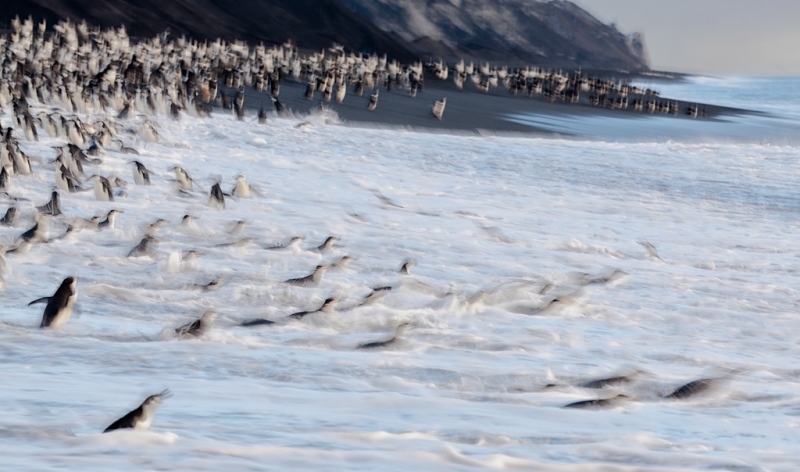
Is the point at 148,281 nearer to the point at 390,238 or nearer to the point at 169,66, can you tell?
the point at 390,238

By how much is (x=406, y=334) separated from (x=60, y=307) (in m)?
1.22

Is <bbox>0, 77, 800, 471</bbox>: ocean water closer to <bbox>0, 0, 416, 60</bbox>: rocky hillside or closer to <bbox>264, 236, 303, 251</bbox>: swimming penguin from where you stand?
<bbox>264, 236, 303, 251</bbox>: swimming penguin

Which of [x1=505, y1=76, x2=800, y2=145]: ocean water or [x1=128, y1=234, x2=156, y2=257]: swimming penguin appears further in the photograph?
[x1=505, y1=76, x2=800, y2=145]: ocean water

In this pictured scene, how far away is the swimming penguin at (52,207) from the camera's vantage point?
5.47m

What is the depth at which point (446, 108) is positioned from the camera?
17.2m

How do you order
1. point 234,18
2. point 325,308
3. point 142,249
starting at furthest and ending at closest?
point 234,18 < point 142,249 < point 325,308

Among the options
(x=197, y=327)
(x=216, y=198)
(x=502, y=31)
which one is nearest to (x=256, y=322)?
(x=197, y=327)

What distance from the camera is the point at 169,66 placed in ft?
54.6

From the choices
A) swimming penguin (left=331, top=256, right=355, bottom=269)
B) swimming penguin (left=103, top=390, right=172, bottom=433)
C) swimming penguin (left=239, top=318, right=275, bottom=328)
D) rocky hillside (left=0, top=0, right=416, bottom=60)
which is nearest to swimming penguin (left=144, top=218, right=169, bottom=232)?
swimming penguin (left=331, top=256, right=355, bottom=269)

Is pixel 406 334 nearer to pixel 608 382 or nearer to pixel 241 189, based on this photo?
pixel 608 382

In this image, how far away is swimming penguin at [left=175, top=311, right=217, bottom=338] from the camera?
11.2 ft

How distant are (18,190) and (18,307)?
2.55m

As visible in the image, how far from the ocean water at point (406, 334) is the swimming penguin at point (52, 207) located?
0.66ft

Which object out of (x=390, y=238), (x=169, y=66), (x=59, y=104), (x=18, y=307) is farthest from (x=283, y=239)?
(x=169, y=66)
